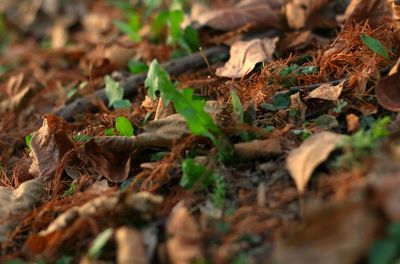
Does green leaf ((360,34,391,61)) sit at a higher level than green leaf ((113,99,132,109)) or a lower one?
higher

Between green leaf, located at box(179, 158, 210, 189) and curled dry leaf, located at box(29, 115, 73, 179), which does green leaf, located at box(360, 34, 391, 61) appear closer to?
green leaf, located at box(179, 158, 210, 189)

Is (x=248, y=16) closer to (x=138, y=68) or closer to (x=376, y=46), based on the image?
(x=138, y=68)

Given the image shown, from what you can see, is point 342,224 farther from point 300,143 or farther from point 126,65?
point 126,65

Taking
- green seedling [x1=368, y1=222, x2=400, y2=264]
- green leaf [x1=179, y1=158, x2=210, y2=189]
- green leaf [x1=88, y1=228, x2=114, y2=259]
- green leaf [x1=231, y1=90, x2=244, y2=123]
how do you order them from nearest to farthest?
green seedling [x1=368, y1=222, x2=400, y2=264] → green leaf [x1=88, y1=228, x2=114, y2=259] → green leaf [x1=179, y1=158, x2=210, y2=189] → green leaf [x1=231, y1=90, x2=244, y2=123]

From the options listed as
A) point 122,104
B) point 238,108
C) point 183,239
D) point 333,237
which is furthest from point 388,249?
point 122,104

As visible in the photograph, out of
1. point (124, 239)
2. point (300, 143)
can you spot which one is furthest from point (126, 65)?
point (124, 239)

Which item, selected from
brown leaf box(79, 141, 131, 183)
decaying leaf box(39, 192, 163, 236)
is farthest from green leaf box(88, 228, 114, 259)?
brown leaf box(79, 141, 131, 183)

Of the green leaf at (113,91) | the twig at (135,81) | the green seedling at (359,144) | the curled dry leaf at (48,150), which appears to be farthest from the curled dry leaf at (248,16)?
the green seedling at (359,144)

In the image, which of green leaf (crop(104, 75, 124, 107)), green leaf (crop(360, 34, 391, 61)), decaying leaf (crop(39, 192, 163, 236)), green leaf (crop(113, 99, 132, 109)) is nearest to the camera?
decaying leaf (crop(39, 192, 163, 236))
